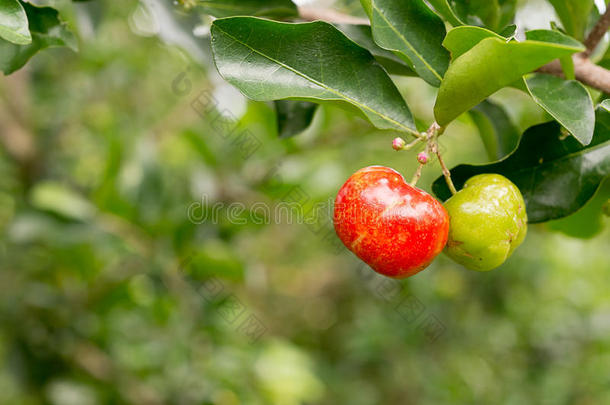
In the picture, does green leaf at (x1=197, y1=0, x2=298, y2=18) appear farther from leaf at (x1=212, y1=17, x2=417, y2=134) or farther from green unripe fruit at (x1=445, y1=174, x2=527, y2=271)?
green unripe fruit at (x1=445, y1=174, x2=527, y2=271)

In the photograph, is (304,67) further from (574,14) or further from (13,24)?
(574,14)

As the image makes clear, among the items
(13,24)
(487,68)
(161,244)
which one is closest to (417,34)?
(487,68)

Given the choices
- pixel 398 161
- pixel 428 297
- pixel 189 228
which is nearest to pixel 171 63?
pixel 398 161

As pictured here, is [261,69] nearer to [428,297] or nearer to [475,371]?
[428,297]

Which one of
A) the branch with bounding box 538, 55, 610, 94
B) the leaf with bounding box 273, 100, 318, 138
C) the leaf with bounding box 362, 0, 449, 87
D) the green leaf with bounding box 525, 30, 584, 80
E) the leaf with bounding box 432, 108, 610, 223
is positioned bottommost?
the leaf with bounding box 273, 100, 318, 138

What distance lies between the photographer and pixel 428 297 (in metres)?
2.85

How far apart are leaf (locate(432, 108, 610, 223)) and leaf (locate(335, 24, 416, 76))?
176mm

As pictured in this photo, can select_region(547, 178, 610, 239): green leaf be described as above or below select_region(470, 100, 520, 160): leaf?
below

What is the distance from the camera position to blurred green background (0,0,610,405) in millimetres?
1614

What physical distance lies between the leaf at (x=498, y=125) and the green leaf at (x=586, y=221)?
15 centimetres

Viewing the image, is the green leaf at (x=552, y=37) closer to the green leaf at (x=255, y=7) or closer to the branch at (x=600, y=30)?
the branch at (x=600, y=30)

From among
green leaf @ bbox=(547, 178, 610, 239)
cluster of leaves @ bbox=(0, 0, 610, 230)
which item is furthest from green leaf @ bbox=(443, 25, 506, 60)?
green leaf @ bbox=(547, 178, 610, 239)

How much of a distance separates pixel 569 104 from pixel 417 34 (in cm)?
20

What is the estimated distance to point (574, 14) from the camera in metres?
0.83
